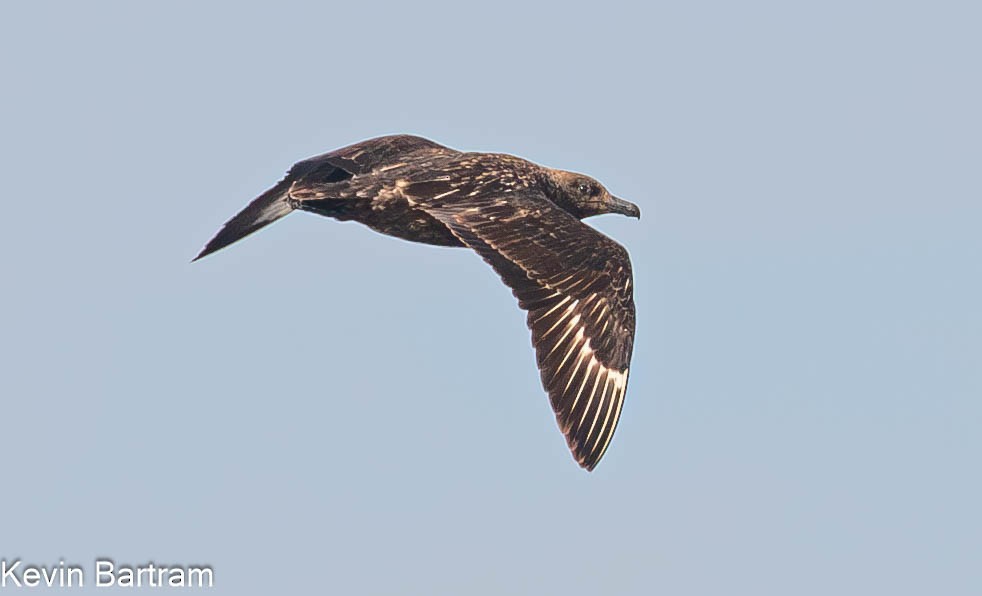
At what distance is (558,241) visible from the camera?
1411 cm

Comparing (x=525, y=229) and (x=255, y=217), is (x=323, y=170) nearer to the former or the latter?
(x=255, y=217)

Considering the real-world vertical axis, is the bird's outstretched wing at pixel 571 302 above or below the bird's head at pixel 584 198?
below

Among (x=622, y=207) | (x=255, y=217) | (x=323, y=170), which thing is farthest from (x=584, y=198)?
(x=255, y=217)

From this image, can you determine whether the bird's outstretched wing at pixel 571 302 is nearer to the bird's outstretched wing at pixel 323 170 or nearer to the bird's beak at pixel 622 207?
the bird's outstretched wing at pixel 323 170

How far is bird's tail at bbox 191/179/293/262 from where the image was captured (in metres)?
16.3

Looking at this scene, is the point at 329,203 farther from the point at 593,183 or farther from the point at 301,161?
the point at 593,183

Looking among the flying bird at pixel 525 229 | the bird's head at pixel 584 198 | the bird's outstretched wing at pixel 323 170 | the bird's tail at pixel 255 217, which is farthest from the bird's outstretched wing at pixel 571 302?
the bird's tail at pixel 255 217

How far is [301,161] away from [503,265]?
113 inches

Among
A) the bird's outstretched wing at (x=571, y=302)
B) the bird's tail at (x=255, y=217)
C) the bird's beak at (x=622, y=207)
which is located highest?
the bird's tail at (x=255, y=217)

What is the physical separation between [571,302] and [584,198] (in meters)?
3.12

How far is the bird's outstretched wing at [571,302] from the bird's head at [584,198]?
6.79ft

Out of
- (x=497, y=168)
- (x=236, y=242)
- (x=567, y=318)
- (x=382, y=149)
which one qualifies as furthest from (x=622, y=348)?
(x=236, y=242)

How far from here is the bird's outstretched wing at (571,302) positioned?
1335 cm

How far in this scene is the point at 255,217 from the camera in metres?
16.5
